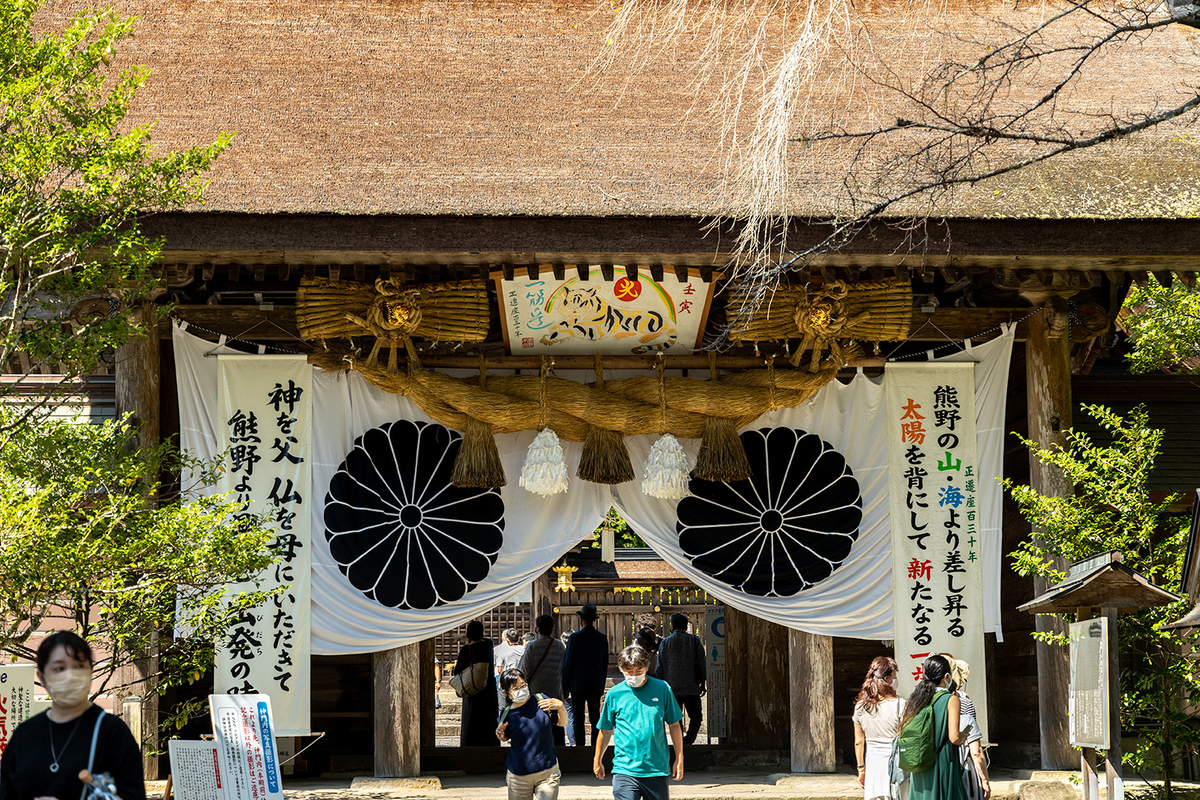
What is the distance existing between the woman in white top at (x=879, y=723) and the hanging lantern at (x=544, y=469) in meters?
2.43

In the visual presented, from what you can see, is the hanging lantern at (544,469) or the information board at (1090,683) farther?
the hanging lantern at (544,469)

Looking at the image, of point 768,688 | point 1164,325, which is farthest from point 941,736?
point 768,688

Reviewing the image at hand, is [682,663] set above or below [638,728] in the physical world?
below

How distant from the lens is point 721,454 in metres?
7.88

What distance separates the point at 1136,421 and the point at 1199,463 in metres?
2.37

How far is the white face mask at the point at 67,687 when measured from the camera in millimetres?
3477

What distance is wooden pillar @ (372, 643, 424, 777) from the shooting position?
7.54 m

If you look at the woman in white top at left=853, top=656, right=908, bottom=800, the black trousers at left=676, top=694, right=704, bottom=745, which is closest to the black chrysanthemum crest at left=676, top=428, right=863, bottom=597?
the woman in white top at left=853, top=656, right=908, bottom=800

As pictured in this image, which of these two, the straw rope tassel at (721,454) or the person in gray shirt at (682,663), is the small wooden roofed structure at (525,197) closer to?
the straw rope tassel at (721,454)

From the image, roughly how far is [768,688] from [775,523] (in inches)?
113

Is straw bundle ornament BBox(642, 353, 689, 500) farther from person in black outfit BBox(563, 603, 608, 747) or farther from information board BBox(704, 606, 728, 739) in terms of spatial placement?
information board BBox(704, 606, 728, 739)

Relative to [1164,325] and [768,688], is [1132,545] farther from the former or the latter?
[768,688]

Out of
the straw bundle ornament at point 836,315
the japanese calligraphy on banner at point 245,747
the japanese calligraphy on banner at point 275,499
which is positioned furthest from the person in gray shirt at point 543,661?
the japanese calligraphy on banner at point 245,747

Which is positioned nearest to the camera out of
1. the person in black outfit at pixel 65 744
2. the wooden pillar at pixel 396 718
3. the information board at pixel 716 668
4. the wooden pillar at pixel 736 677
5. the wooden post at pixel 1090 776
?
the person in black outfit at pixel 65 744
